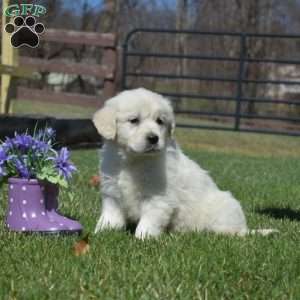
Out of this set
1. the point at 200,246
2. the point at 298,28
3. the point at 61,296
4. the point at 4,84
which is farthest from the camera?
the point at 298,28

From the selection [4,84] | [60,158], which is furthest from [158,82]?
[60,158]

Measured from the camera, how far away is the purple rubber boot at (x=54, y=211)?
402cm

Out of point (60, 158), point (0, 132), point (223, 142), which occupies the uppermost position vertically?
point (60, 158)

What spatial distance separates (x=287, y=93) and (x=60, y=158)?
18714 mm

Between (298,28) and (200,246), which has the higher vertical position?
(298,28)

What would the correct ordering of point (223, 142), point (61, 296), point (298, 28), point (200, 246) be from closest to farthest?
point (61, 296) < point (200, 246) < point (223, 142) < point (298, 28)

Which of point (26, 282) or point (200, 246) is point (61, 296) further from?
point (200, 246)

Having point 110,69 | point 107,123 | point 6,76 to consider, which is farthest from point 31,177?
point 110,69

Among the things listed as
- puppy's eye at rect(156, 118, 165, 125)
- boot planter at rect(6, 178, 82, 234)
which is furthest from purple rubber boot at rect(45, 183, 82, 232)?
puppy's eye at rect(156, 118, 165, 125)

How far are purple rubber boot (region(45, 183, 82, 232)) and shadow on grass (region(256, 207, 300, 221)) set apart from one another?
80.9 inches

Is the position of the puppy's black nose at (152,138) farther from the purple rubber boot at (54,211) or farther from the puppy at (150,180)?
the purple rubber boot at (54,211)

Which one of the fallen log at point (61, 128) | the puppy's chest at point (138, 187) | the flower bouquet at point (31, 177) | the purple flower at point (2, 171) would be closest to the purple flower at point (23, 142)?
the flower bouquet at point (31, 177)

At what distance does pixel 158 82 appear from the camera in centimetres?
2112

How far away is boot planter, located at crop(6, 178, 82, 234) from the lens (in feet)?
12.8
